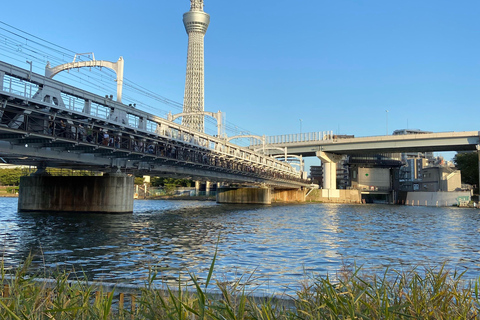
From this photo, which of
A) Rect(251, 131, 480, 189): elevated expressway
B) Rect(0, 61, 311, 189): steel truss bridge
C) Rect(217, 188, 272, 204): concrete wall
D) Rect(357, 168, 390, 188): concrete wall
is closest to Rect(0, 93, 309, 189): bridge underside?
Rect(0, 61, 311, 189): steel truss bridge

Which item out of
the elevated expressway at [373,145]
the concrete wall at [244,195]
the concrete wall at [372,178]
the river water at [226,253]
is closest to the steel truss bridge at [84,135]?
the river water at [226,253]

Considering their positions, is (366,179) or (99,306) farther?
(366,179)

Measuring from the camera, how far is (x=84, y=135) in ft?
128

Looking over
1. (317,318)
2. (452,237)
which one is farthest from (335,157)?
(317,318)

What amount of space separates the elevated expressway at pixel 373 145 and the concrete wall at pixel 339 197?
3656 mm

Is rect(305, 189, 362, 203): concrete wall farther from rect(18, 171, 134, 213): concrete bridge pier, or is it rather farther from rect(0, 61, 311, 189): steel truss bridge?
rect(18, 171, 134, 213): concrete bridge pier

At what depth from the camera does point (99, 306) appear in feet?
20.2

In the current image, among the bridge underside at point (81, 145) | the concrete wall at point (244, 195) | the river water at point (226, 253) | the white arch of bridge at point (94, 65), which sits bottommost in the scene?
the river water at point (226, 253)

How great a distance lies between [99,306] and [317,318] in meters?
3.05

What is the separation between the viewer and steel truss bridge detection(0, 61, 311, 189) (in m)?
33.5

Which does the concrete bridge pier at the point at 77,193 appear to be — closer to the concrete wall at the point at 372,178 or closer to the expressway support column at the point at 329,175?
the expressway support column at the point at 329,175

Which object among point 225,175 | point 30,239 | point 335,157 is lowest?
point 30,239

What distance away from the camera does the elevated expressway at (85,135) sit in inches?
1319

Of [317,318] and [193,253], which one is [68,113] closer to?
[193,253]
